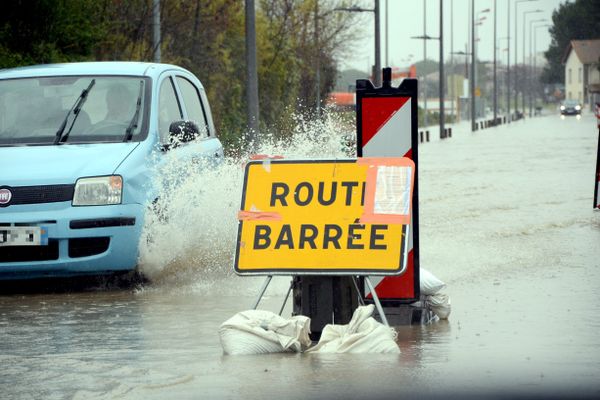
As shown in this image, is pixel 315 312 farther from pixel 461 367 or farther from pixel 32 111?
pixel 32 111

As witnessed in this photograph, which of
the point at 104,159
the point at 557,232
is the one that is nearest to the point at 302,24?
the point at 557,232

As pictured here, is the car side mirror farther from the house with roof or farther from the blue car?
the house with roof

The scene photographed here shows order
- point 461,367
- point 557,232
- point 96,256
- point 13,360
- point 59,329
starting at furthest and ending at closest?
point 557,232 < point 96,256 < point 59,329 < point 13,360 < point 461,367

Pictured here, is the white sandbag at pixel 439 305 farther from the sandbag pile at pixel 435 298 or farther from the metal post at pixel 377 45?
the metal post at pixel 377 45

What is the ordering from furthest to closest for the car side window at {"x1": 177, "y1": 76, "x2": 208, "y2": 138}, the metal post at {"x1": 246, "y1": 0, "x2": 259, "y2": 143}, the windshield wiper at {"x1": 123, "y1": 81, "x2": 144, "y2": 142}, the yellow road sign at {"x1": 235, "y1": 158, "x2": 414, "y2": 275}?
the metal post at {"x1": 246, "y1": 0, "x2": 259, "y2": 143}, the car side window at {"x1": 177, "y1": 76, "x2": 208, "y2": 138}, the windshield wiper at {"x1": 123, "y1": 81, "x2": 144, "y2": 142}, the yellow road sign at {"x1": 235, "y1": 158, "x2": 414, "y2": 275}

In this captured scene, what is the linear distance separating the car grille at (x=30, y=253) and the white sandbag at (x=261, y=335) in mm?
3188

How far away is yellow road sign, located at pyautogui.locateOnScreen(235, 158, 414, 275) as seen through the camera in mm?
8469

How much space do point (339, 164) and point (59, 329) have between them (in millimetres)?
2054

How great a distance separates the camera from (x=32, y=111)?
12.2m

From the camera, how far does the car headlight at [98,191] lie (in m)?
11.0

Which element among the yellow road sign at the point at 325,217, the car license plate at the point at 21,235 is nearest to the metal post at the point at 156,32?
the car license plate at the point at 21,235

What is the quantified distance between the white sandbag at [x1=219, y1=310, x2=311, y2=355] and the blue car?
3.16 meters

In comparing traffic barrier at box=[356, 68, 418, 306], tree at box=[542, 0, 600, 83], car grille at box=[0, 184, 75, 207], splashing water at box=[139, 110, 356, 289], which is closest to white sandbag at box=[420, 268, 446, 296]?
traffic barrier at box=[356, 68, 418, 306]

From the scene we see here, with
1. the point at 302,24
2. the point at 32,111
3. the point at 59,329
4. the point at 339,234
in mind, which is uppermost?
the point at 302,24
